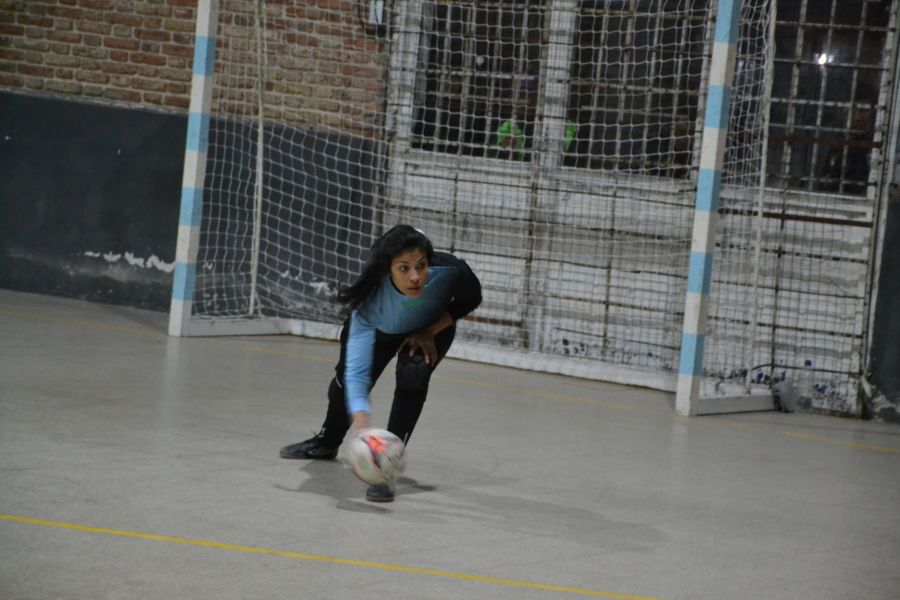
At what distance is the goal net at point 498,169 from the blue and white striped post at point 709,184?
1.02m

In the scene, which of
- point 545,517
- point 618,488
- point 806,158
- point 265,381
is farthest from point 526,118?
point 545,517

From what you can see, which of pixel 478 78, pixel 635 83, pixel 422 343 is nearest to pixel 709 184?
pixel 635 83

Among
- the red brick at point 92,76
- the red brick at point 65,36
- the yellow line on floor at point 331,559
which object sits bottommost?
the yellow line on floor at point 331,559

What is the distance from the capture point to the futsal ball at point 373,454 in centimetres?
430

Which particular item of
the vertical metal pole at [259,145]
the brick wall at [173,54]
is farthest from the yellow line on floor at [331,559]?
the brick wall at [173,54]

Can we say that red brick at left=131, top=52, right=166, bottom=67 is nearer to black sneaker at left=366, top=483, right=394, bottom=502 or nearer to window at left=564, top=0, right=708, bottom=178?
window at left=564, top=0, right=708, bottom=178

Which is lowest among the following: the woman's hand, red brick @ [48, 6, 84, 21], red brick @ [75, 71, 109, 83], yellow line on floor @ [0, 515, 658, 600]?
yellow line on floor @ [0, 515, 658, 600]

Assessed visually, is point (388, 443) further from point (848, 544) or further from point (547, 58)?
point (547, 58)

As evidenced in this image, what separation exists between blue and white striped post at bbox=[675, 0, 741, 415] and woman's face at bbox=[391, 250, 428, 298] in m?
2.93

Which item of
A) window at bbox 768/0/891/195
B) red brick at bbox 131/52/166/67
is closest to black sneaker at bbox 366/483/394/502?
window at bbox 768/0/891/195

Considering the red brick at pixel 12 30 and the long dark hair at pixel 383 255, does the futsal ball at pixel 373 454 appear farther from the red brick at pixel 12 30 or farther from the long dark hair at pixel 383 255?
the red brick at pixel 12 30

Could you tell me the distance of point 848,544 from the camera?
457 centimetres

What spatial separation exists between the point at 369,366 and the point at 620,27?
16.1 feet

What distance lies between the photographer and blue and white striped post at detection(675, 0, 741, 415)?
23.0ft
